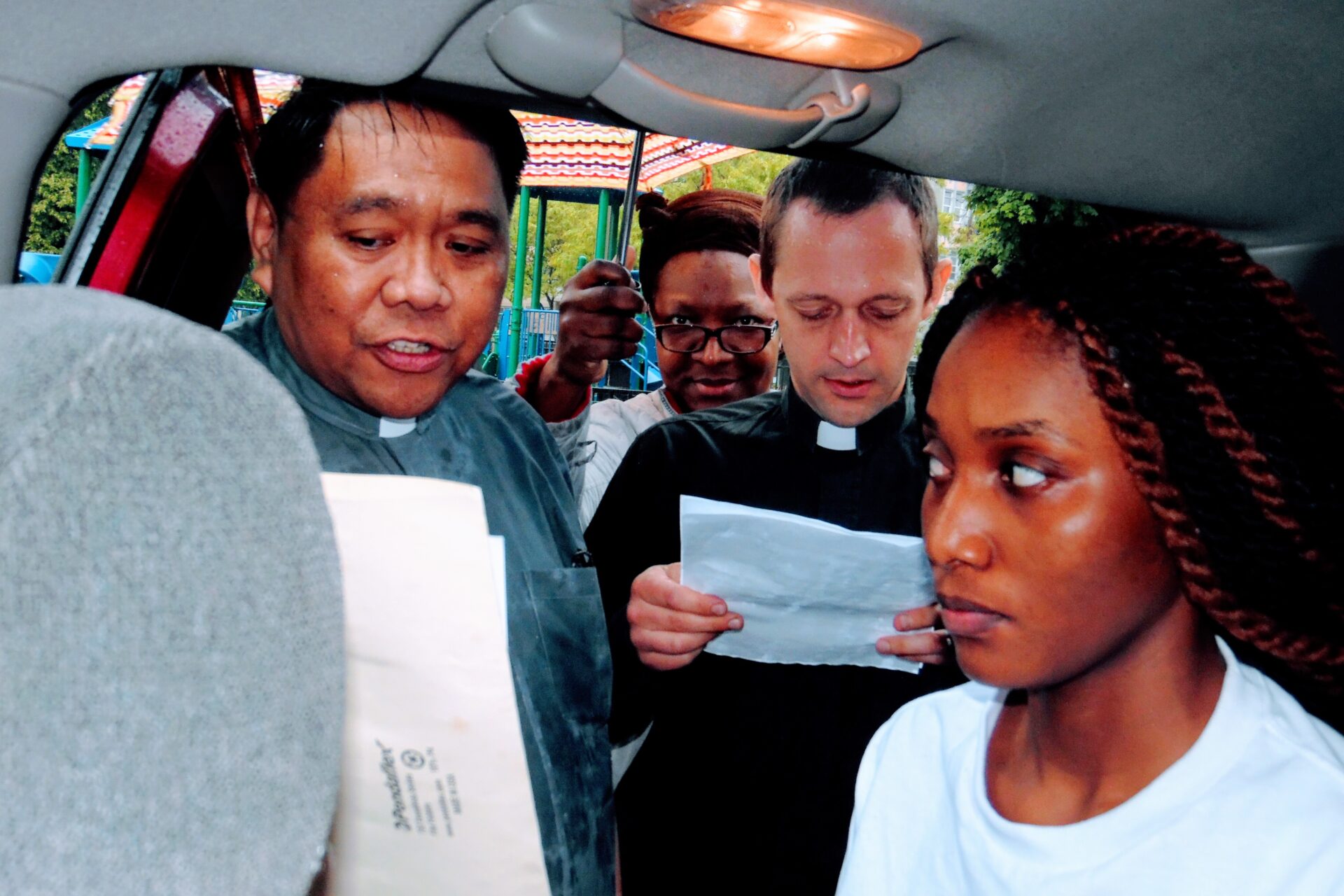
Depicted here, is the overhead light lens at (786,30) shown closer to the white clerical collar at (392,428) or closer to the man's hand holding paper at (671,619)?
the white clerical collar at (392,428)

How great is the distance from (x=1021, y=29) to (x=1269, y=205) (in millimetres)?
636

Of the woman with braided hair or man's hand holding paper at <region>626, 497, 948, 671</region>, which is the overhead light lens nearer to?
the woman with braided hair

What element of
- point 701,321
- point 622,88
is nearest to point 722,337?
point 701,321

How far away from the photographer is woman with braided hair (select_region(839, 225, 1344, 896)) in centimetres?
128

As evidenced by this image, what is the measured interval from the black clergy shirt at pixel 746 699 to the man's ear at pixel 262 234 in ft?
3.23

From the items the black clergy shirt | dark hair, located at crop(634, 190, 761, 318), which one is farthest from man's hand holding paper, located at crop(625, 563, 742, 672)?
dark hair, located at crop(634, 190, 761, 318)

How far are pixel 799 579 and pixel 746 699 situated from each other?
537 mm

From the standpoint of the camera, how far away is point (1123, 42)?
134cm

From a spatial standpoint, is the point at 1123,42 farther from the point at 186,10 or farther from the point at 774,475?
the point at 774,475

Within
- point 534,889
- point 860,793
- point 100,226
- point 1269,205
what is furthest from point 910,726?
point 100,226

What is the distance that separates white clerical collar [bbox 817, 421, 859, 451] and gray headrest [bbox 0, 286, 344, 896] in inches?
81.5

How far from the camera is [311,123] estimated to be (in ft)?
4.84

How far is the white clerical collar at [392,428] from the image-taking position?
166 centimetres

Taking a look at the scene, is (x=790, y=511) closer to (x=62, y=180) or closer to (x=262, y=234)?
(x=262, y=234)
